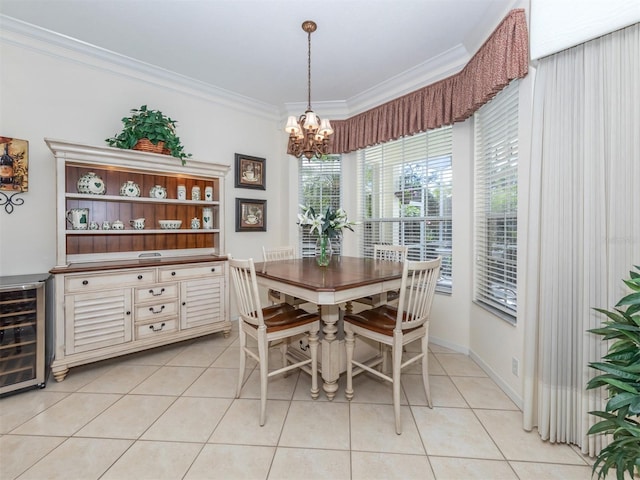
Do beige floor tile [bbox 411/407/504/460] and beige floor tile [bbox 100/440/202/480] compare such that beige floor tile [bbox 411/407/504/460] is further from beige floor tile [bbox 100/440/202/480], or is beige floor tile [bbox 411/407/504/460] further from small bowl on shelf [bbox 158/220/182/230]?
small bowl on shelf [bbox 158/220/182/230]

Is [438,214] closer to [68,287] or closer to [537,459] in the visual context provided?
[537,459]

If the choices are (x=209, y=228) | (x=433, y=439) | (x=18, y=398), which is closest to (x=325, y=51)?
(x=209, y=228)

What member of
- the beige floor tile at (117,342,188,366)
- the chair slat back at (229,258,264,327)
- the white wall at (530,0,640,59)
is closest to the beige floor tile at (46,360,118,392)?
the beige floor tile at (117,342,188,366)

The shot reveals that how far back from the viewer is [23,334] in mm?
2168

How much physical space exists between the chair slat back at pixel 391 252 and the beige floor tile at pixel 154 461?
2232 mm

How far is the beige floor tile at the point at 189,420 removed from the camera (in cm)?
173

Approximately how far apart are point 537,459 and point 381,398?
0.92 meters

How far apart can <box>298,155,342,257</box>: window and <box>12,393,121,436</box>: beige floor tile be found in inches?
103

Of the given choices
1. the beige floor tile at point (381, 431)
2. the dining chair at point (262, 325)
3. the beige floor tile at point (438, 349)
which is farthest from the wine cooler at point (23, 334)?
the beige floor tile at point (438, 349)

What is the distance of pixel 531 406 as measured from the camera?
1749 mm

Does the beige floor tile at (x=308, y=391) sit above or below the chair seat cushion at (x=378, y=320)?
below

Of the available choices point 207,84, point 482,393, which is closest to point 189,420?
point 482,393

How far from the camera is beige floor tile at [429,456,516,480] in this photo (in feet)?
4.72

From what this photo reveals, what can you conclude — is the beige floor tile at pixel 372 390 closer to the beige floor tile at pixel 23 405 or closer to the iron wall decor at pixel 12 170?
the beige floor tile at pixel 23 405
